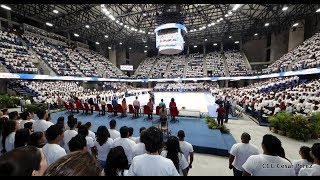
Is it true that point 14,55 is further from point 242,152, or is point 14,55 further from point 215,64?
point 215,64

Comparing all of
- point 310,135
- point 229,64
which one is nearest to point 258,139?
point 310,135

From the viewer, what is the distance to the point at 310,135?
6734 millimetres

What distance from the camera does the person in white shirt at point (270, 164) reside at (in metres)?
2.18

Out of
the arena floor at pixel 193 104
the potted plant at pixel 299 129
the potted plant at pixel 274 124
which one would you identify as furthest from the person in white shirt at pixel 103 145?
the arena floor at pixel 193 104

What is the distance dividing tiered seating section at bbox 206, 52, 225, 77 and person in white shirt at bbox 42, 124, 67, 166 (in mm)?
35819

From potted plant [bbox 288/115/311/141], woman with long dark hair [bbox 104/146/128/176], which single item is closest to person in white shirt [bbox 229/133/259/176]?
woman with long dark hair [bbox 104/146/128/176]

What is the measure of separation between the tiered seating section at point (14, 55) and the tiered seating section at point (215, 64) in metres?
31.7

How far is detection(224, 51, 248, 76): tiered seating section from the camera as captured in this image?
35.5 m

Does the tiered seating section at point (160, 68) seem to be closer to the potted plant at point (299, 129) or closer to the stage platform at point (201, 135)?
the stage platform at point (201, 135)

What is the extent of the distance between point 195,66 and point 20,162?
4336 cm

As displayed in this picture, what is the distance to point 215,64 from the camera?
41.2 metres

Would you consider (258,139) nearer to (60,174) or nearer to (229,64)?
(60,174)

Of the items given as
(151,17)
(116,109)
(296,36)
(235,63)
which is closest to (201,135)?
(116,109)

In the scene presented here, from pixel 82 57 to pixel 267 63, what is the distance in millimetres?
39455
